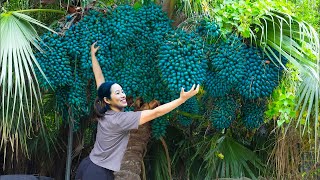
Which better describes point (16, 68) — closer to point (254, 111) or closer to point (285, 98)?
point (254, 111)

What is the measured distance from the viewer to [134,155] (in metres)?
5.08

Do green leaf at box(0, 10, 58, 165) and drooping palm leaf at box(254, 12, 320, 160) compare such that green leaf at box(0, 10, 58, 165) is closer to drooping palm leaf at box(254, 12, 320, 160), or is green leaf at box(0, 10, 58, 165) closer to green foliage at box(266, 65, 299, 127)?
drooping palm leaf at box(254, 12, 320, 160)

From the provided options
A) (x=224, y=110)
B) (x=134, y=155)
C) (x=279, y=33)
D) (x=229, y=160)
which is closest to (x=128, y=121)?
(x=224, y=110)

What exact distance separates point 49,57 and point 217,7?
1.39 meters

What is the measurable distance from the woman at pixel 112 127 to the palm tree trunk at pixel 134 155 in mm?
1196

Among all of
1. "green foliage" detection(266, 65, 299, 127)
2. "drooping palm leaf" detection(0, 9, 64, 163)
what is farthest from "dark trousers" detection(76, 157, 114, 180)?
"green foliage" detection(266, 65, 299, 127)

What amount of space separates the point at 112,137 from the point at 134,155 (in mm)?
1334

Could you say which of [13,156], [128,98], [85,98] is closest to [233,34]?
[128,98]

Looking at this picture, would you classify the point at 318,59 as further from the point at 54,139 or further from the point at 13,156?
the point at 13,156

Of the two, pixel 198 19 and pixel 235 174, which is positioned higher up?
pixel 198 19

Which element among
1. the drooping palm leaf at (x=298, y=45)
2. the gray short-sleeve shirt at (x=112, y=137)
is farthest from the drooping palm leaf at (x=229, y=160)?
the gray short-sleeve shirt at (x=112, y=137)

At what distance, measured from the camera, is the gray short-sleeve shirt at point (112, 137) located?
12.2ft

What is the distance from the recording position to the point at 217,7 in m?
4.48

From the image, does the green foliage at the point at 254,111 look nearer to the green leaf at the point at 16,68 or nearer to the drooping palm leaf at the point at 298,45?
the drooping palm leaf at the point at 298,45
